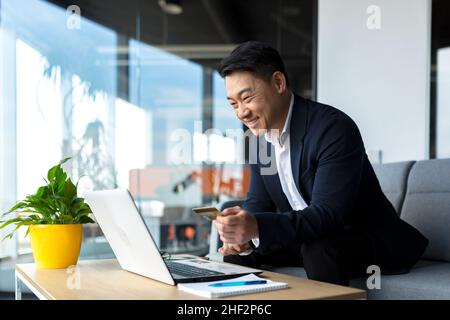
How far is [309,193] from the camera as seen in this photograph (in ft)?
5.63

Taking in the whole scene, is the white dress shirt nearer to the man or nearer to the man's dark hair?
the man

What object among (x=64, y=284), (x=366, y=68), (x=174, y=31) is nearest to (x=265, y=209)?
(x=64, y=284)

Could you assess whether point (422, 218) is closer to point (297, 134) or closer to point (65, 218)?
point (297, 134)

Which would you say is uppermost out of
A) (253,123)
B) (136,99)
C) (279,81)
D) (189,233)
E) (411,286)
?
(136,99)

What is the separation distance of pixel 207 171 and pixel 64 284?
3853mm

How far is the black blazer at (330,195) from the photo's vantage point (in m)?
1.46

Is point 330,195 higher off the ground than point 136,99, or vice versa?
point 136,99

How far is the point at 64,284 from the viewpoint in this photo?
1.38 meters

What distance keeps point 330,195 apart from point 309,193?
0.18 m

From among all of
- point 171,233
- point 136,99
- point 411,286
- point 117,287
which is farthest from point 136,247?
point 171,233

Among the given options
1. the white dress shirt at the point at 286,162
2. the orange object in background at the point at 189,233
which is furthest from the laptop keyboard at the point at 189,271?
the orange object in background at the point at 189,233

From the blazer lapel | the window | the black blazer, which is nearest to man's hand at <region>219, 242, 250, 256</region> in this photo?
the black blazer

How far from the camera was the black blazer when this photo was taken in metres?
1.46
